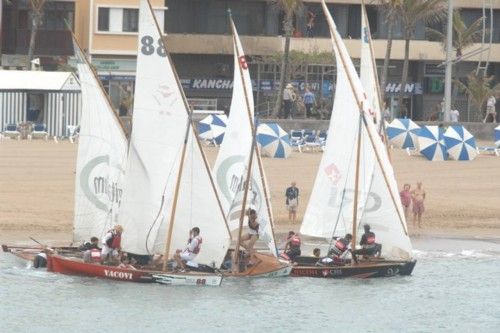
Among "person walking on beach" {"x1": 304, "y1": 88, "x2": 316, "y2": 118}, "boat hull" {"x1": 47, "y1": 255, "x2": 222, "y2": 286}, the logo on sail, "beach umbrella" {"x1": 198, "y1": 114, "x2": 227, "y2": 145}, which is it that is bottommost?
"boat hull" {"x1": 47, "y1": 255, "x2": 222, "y2": 286}

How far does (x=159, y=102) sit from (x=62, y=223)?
1151 cm

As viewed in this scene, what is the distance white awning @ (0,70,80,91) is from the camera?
85188 millimetres

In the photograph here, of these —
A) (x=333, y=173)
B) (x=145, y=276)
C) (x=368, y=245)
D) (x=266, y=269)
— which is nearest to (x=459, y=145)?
(x=333, y=173)

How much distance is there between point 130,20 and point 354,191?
151ft

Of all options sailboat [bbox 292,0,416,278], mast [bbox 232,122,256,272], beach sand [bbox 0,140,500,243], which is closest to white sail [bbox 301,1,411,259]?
sailboat [bbox 292,0,416,278]

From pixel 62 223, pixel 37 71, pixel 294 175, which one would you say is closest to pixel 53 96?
pixel 37 71

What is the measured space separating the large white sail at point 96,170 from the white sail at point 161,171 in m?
2.08

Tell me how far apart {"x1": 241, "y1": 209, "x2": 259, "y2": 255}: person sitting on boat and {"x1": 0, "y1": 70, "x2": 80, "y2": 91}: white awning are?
104 feet

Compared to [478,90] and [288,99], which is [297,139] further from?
[478,90]

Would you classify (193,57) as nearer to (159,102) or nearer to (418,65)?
(418,65)

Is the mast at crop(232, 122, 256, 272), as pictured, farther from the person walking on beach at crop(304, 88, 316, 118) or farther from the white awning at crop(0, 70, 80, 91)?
the person walking on beach at crop(304, 88, 316, 118)

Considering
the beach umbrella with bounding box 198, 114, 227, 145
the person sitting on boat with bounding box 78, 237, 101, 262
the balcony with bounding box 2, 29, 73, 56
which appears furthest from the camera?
the balcony with bounding box 2, 29, 73, 56

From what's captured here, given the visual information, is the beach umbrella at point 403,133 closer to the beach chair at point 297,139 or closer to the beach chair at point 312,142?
the beach chair at point 312,142

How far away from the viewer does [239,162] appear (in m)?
57.2
